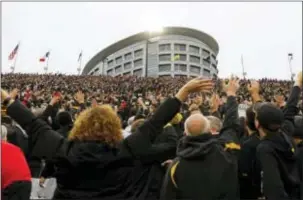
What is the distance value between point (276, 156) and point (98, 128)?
137 cm

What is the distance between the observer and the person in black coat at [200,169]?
9.74 feet

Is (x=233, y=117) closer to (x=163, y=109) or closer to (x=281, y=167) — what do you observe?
(x=281, y=167)

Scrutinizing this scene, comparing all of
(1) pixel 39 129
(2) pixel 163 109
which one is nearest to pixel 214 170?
(2) pixel 163 109

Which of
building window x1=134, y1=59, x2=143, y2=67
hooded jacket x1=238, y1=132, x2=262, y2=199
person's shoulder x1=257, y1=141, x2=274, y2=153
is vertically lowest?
hooded jacket x1=238, y1=132, x2=262, y2=199

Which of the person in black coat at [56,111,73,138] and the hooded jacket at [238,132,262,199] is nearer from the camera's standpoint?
the hooded jacket at [238,132,262,199]

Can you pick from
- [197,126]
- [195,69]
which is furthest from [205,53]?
[197,126]

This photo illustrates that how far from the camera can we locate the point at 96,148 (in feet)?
9.80

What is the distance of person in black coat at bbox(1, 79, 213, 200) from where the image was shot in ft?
9.41

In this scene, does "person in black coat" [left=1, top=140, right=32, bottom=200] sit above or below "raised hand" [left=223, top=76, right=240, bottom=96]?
below

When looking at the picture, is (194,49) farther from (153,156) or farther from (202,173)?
(202,173)

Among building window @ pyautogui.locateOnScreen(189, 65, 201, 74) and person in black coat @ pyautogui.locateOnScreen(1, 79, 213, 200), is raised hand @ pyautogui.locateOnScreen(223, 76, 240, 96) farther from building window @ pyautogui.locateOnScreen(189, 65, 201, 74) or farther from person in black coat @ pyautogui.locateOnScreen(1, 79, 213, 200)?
building window @ pyautogui.locateOnScreen(189, 65, 201, 74)

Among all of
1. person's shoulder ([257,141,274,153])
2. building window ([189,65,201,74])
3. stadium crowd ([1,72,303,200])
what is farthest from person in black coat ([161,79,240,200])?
building window ([189,65,201,74])

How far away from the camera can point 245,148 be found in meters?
3.60

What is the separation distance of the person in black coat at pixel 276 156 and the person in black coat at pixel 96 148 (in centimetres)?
56
